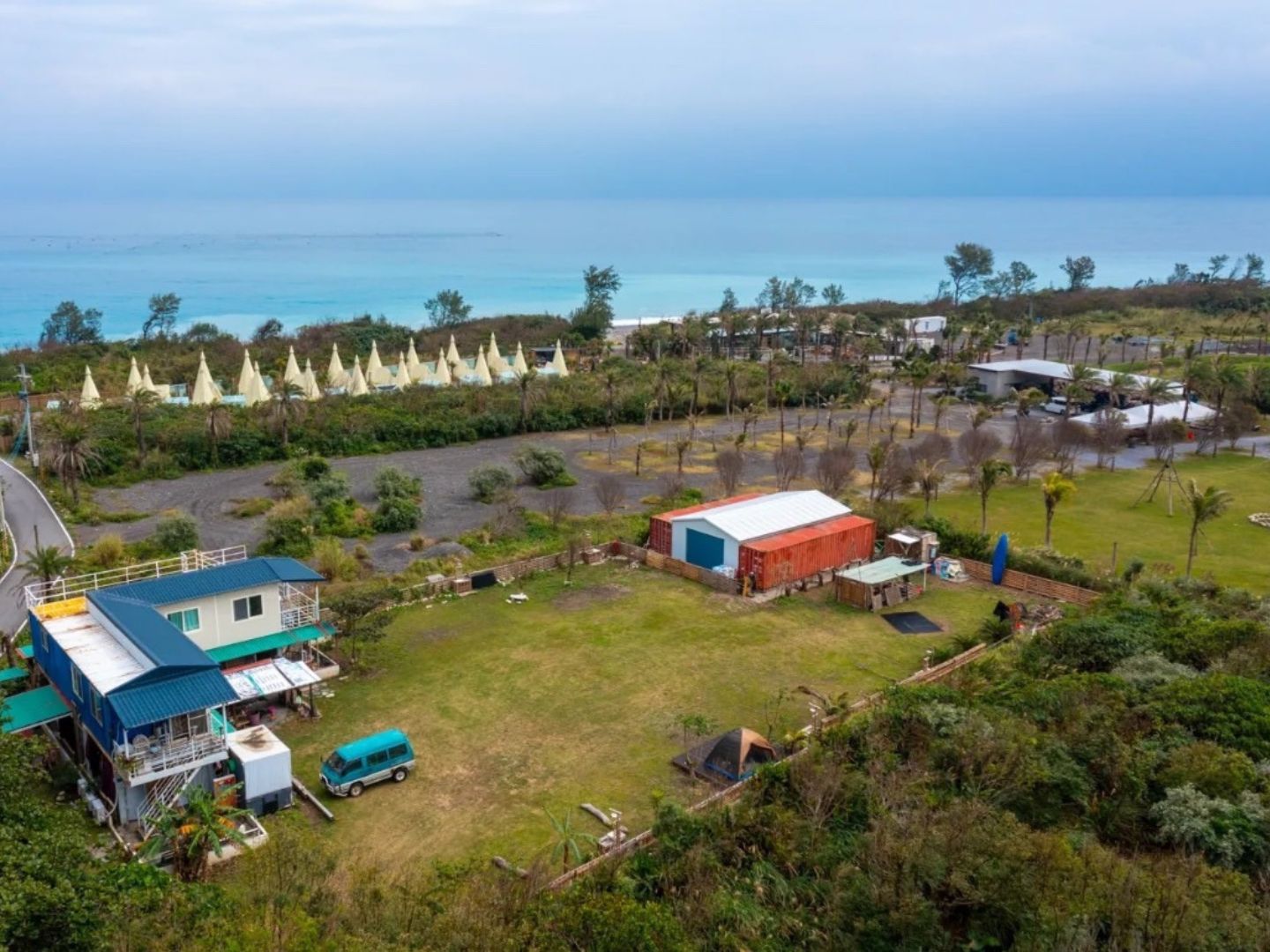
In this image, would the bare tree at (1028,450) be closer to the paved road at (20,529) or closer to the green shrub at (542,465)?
the green shrub at (542,465)

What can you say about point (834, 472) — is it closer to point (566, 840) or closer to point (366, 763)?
point (366, 763)

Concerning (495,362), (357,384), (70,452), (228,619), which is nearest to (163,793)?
(228,619)

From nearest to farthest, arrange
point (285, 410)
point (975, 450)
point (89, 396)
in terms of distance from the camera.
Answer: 1. point (975, 450)
2. point (285, 410)
3. point (89, 396)

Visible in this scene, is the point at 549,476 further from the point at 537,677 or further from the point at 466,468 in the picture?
the point at 537,677

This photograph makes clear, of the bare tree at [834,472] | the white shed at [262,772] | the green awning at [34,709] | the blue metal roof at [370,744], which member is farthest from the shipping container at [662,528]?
the green awning at [34,709]

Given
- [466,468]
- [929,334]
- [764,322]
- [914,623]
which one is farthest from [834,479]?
[929,334]

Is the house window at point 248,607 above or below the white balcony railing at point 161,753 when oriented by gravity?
above

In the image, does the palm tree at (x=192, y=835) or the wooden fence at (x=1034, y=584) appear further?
the wooden fence at (x=1034, y=584)
